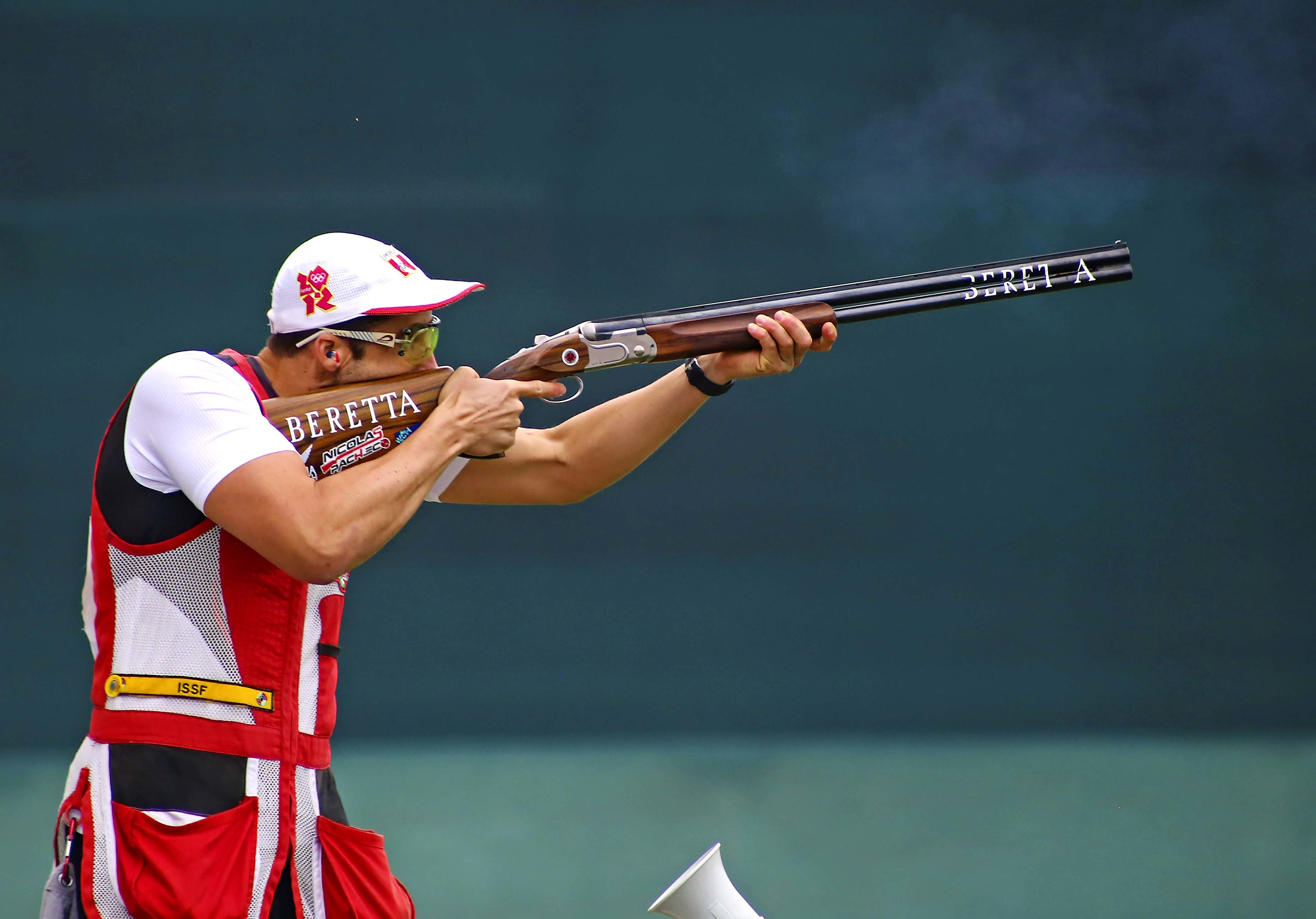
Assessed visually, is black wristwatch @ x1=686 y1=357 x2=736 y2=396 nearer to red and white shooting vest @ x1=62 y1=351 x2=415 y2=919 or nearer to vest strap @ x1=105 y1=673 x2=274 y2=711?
red and white shooting vest @ x1=62 y1=351 x2=415 y2=919

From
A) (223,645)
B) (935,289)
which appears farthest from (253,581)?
(935,289)

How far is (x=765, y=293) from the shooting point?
4.88 m

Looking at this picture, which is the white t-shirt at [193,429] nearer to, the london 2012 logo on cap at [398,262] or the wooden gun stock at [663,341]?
the london 2012 logo on cap at [398,262]

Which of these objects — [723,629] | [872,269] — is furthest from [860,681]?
[872,269]

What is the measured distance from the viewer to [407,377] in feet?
6.72

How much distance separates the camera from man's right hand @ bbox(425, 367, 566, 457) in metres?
2.00

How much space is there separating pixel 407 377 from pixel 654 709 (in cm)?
300

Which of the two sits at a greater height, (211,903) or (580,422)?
(580,422)

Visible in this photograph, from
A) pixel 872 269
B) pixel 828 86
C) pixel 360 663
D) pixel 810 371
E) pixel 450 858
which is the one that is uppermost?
pixel 828 86

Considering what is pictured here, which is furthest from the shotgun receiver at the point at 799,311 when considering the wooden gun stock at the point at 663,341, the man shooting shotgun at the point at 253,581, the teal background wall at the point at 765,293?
the teal background wall at the point at 765,293

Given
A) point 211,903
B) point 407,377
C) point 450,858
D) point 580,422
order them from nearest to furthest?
point 211,903 < point 407,377 < point 580,422 < point 450,858

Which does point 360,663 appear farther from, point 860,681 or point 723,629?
point 860,681

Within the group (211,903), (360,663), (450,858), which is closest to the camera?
(211,903)

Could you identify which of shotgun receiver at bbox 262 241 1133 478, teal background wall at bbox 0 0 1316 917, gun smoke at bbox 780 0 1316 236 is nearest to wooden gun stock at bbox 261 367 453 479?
shotgun receiver at bbox 262 241 1133 478
